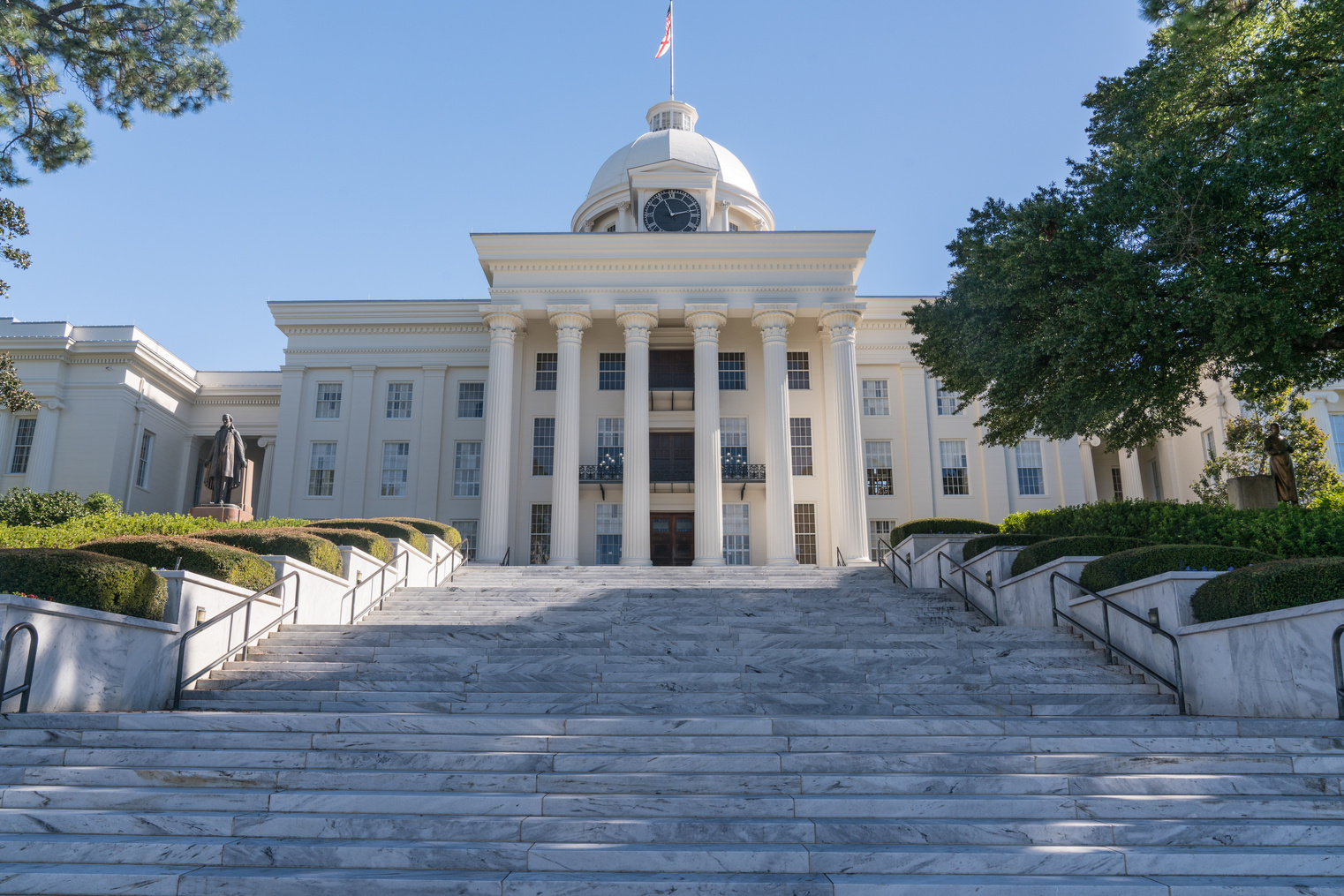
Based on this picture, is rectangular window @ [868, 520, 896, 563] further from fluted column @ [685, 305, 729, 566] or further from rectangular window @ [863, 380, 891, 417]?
fluted column @ [685, 305, 729, 566]

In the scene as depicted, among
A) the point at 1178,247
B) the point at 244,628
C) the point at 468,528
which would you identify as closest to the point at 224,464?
the point at 244,628

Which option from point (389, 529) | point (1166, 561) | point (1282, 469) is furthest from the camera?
point (389, 529)

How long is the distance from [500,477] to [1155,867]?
24306 mm

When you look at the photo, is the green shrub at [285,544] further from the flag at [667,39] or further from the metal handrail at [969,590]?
the flag at [667,39]

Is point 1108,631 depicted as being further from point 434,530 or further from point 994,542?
point 434,530

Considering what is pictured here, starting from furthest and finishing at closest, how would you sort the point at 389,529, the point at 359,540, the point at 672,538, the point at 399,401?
the point at 399,401 → the point at 672,538 → the point at 389,529 → the point at 359,540

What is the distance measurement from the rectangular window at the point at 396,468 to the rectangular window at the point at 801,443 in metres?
14.0

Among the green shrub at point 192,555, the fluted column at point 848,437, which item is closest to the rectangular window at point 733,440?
the fluted column at point 848,437

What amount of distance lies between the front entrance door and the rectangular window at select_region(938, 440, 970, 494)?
9.35m

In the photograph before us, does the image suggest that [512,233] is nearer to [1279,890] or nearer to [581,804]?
[581,804]

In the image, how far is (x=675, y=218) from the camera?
3362cm

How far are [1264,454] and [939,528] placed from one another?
33.6ft

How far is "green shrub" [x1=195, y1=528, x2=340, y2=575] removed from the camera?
1462 cm

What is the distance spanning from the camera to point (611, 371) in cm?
3247
